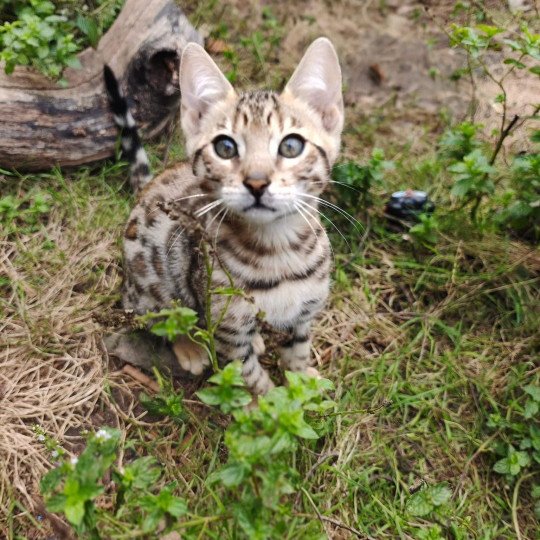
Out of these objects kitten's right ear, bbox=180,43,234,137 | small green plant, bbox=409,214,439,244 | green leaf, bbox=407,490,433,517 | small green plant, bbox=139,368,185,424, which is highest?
kitten's right ear, bbox=180,43,234,137

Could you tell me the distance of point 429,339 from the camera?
270 cm

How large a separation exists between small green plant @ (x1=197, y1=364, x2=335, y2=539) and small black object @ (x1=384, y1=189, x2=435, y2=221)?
169 centimetres

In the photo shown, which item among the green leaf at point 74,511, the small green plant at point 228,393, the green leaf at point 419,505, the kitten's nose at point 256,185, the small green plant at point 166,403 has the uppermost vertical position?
the kitten's nose at point 256,185

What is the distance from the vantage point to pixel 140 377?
246 cm

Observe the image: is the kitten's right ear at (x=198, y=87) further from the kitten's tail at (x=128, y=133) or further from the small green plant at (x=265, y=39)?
the small green plant at (x=265, y=39)

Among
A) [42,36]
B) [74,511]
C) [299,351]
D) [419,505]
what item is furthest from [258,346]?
[42,36]

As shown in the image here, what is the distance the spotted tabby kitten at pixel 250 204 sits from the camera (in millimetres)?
1838

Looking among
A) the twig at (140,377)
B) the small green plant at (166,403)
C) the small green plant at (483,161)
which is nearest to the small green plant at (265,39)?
the small green plant at (483,161)

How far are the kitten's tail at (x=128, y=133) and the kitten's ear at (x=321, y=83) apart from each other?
3.24ft

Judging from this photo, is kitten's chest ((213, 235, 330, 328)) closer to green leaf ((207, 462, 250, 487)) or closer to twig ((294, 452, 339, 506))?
twig ((294, 452, 339, 506))

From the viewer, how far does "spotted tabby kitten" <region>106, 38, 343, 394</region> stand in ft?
6.03

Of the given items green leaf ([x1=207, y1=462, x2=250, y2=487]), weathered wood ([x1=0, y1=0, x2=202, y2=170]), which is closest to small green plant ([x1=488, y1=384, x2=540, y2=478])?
green leaf ([x1=207, y1=462, x2=250, y2=487])

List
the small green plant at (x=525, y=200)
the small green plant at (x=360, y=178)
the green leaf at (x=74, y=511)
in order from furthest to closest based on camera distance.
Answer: the small green plant at (x=360, y=178) < the small green plant at (x=525, y=200) < the green leaf at (x=74, y=511)

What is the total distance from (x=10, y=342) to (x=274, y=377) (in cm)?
115
